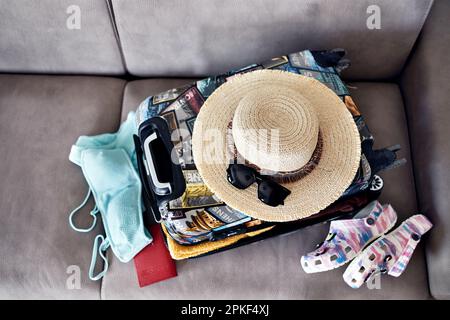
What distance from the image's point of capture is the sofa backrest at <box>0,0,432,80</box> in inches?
41.6

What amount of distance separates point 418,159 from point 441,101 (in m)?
0.18

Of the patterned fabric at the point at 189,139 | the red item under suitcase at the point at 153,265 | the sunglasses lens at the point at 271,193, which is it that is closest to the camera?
the sunglasses lens at the point at 271,193

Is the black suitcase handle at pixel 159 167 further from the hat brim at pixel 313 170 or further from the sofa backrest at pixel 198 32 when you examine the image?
the sofa backrest at pixel 198 32

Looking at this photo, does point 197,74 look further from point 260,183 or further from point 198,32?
point 260,183

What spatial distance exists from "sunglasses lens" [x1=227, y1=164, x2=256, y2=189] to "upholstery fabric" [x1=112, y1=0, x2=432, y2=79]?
478 millimetres

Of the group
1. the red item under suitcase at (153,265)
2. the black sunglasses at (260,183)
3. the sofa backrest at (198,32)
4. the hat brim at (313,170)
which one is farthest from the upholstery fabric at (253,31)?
the red item under suitcase at (153,265)

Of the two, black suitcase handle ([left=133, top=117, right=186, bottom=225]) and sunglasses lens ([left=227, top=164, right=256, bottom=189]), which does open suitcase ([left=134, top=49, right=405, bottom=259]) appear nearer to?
black suitcase handle ([left=133, top=117, right=186, bottom=225])

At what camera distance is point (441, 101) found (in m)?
1.08

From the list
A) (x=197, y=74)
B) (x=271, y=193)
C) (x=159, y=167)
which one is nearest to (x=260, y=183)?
(x=271, y=193)

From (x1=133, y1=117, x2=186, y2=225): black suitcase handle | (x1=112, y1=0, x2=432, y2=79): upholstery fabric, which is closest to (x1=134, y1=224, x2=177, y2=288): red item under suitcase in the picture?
(x1=133, y1=117, x2=186, y2=225): black suitcase handle

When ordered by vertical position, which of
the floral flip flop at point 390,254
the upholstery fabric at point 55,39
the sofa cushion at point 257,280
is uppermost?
the upholstery fabric at point 55,39

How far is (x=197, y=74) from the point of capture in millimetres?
1260

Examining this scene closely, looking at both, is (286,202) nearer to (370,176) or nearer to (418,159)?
(370,176)

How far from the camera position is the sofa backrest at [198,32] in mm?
1057
